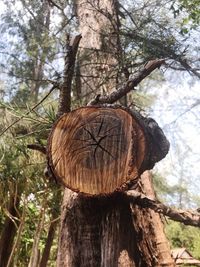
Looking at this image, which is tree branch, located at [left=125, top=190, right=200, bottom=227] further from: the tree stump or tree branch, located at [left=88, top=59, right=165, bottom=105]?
tree branch, located at [left=88, top=59, right=165, bottom=105]

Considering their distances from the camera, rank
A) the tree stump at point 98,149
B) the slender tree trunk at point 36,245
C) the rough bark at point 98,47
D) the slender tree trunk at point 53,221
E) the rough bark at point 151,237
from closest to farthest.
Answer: the tree stump at point 98,149 < the rough bark at point 151,237 < the rough bark at point 98,47 < the slender tree trunk at point 36,245 < the slender tree trunk at point 53,221

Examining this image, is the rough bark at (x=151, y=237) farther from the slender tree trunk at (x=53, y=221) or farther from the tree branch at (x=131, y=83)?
the slender tree trunk at (x=53, y=221)

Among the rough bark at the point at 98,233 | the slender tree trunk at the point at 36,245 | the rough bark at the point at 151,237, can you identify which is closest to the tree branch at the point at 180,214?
the rough bark at the point at 98,233

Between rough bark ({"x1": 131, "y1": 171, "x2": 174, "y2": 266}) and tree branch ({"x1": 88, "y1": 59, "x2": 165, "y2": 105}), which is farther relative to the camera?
rough bark ({"x1": 131, "y1": 171, "x2": 174, "y2": 266})

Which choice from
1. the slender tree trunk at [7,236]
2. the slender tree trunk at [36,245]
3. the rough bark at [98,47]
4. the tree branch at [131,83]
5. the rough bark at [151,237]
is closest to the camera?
the tree branch at [131,83]

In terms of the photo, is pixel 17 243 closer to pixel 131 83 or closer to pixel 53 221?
pixel 53 221

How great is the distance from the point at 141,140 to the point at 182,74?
2.27 meters

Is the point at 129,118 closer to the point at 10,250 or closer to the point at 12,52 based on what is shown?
the point at 12,52

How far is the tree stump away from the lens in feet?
5.17

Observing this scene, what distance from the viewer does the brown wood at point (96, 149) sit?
1.58 meters

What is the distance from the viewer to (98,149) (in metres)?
1.65

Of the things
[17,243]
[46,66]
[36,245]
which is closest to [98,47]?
[46,66]

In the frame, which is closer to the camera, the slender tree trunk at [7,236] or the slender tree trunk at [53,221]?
the slender tree trunk at [53,221]

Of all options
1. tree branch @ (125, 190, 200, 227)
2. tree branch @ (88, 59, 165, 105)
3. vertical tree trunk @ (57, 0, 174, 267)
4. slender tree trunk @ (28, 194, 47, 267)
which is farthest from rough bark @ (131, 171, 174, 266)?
slender tree trunk @ (28, 194, 47, 267)
